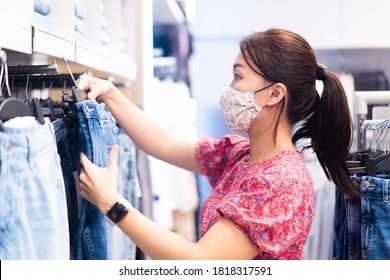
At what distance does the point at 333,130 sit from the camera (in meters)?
1.15

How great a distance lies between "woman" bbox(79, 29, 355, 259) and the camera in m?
0.96

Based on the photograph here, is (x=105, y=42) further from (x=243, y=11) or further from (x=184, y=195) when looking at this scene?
(x=184, y=195)

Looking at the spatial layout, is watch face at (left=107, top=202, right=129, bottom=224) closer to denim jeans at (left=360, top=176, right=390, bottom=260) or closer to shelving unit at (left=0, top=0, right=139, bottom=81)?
shelving unit at (left=0, top=0, right=139, bottom=81)

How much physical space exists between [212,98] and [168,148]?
0.55 meters

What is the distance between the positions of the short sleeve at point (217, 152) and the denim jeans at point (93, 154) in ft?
1.02

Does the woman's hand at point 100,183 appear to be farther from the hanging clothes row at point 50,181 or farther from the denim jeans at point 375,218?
the denim jeans at point 375,218

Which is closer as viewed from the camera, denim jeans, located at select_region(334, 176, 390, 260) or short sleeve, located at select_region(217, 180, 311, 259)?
short sleeve, located at select_region(217, 180, 311, 259)

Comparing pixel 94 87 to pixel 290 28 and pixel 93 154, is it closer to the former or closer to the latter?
pixel 93 154

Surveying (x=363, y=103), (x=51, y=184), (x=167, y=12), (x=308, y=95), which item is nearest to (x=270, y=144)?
(x=308, y=95)

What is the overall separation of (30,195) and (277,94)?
0.61 m

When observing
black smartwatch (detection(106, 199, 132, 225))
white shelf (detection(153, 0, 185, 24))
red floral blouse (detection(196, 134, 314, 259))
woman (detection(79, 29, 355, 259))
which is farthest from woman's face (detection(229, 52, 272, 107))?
white shelf (detection(153, 0, 185, 24))

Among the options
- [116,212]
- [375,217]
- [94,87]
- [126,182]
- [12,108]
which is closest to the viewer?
[12,108]

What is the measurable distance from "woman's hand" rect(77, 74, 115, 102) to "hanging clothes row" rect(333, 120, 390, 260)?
0.66m

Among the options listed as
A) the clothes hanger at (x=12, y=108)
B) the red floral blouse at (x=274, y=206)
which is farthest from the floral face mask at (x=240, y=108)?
the clothes hanger at (x=12, y=108)
